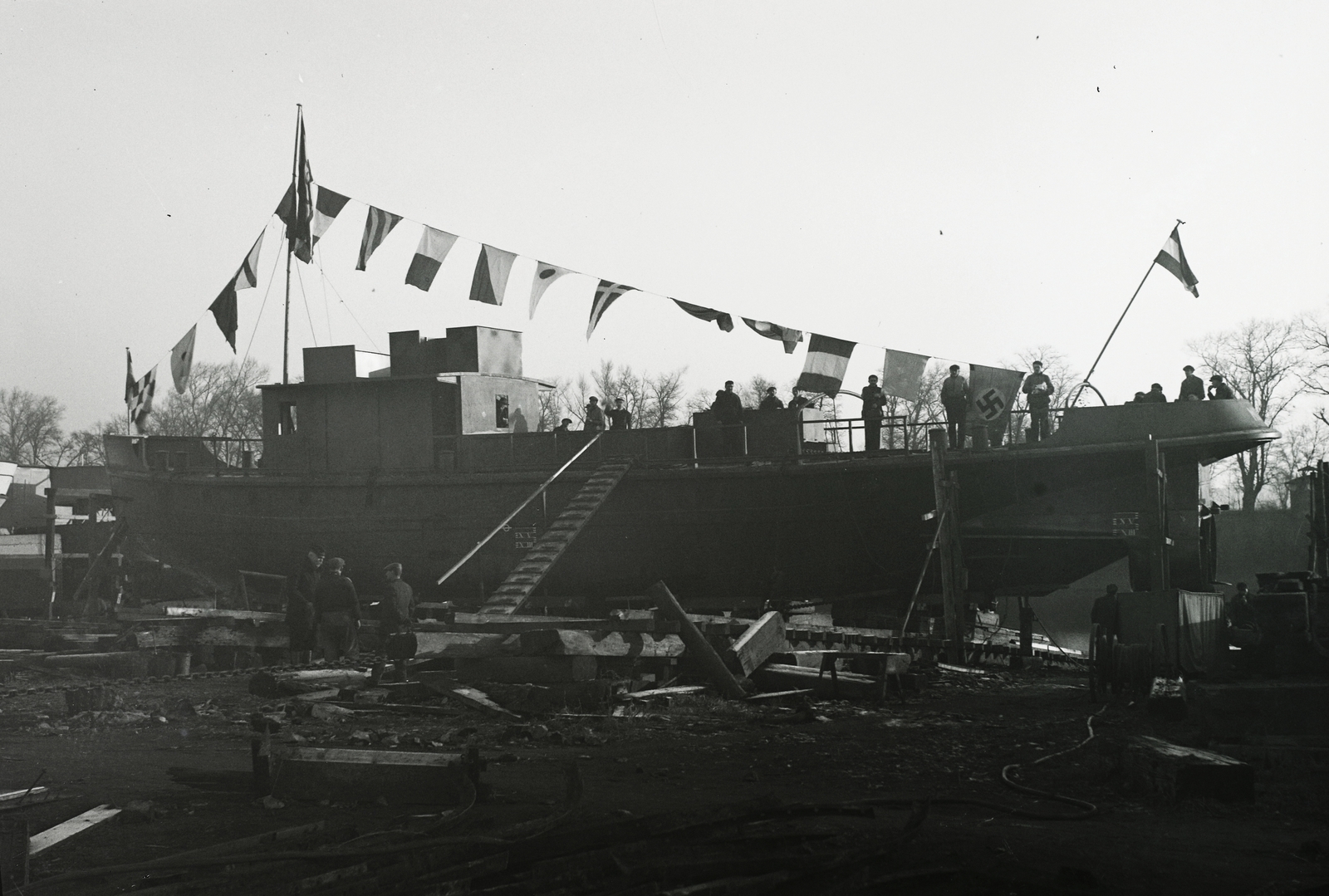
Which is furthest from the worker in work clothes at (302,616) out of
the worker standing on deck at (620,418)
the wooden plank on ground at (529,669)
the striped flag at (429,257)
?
the worker standing on deck at (620,418)

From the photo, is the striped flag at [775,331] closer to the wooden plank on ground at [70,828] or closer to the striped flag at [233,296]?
the striped flag at [233,296]

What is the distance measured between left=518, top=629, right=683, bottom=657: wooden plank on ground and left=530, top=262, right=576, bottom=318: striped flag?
8.06 metres

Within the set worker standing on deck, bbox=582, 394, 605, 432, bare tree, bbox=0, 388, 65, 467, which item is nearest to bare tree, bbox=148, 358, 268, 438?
bare tree, bbox=0, 388, 65, 467

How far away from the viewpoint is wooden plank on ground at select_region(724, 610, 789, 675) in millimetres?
11625

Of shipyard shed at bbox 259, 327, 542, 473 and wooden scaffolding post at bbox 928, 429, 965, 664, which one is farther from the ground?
shipyard shed at bbox 259, 327, 542, 473

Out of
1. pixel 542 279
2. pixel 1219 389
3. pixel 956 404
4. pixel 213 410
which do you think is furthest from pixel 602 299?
pixel 213 410

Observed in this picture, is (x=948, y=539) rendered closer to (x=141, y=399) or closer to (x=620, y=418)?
(x=620, y=418)

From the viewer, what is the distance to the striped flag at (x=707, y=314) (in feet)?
58.6

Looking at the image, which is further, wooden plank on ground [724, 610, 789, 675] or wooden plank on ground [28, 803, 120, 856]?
wooden plank on ground [724, 610, 789, 675]

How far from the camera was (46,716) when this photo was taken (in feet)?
33.4

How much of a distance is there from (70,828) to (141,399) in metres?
19.6

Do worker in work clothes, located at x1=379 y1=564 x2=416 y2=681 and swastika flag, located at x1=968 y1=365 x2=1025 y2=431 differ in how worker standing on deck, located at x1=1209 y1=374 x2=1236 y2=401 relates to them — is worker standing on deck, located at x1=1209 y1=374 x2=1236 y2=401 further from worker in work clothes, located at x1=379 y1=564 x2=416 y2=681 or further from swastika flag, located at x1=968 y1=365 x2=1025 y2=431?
worker in work clothes, located at x1=379 y1=564 x2=416 y2=681

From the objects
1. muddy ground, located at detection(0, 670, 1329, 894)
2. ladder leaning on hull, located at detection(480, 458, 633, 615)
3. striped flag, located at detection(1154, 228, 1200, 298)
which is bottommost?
muddy ground, located at detection(0, 670, 1329, 894)

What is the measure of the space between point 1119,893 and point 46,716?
9093 mm
